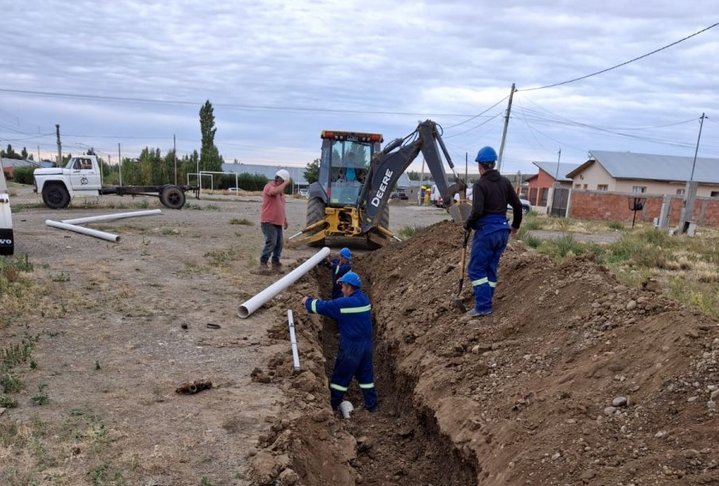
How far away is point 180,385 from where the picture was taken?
5109 mm

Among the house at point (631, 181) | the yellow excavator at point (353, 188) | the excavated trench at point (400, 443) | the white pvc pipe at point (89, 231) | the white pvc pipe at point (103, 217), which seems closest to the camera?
the excavated trench at point (400, 443)

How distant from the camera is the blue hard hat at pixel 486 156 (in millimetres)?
6176

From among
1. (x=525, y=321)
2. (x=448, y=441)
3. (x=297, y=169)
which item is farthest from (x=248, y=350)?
(x=297, y=169)

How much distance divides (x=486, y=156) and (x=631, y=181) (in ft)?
125

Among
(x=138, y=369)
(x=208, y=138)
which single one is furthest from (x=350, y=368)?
(x=208, y=138)

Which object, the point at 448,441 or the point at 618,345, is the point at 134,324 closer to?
the point at 448,441

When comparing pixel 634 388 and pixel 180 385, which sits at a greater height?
pixel 634 388

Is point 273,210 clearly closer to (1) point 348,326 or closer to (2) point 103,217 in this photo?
(1) point 348,326

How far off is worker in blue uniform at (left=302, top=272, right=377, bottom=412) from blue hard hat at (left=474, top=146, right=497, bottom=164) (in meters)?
1.91

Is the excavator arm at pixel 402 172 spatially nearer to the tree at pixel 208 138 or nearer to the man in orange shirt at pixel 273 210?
the man in orange shirt at pixel 273 210

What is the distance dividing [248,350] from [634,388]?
4016 millimetres

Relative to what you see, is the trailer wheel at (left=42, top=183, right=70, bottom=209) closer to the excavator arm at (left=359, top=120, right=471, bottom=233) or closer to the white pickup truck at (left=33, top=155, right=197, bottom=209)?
the white pickup truck at (left=33, top=155, right=197, bottom=209)

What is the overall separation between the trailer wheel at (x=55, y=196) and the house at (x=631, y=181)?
25389 mm

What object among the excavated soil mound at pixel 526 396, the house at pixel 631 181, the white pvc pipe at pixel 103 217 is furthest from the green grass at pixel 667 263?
the house at pixel 631 181
